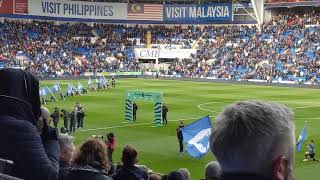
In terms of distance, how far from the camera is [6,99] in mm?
3531

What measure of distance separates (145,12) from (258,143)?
291 feet

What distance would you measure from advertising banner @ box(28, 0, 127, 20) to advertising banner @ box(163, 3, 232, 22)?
7.72m

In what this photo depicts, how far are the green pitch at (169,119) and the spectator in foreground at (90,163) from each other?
4630 millimetres

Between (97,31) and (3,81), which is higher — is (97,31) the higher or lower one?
the higher one

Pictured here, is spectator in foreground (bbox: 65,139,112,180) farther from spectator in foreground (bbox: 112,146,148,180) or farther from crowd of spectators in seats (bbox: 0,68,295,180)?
spectator in foreground (bbox: 112,146,148,180)

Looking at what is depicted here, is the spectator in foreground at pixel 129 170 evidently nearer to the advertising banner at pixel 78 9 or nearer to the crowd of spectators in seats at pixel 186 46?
the crowd of spectators in seats at pixel 186 46

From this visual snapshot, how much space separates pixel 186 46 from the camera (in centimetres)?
8450

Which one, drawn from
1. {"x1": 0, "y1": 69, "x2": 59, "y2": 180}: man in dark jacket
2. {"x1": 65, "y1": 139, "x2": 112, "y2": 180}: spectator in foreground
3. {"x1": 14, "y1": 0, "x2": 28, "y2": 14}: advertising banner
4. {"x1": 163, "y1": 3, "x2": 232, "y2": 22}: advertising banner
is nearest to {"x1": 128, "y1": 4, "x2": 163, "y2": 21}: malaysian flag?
{"x1": 163, "y1": 3, "x2": 232, "y2": 22}: advertising banner

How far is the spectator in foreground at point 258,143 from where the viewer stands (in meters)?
2.24

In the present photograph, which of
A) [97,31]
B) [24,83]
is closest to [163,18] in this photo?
[97,31]

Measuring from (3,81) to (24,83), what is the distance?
0.45 feet

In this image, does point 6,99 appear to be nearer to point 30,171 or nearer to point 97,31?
point 30,171

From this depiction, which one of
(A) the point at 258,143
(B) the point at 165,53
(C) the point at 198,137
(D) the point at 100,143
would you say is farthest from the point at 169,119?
(B) the point at 165,53

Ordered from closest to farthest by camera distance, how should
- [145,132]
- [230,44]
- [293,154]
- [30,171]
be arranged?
[293,154], [30,171], [145,132], [230,44]
